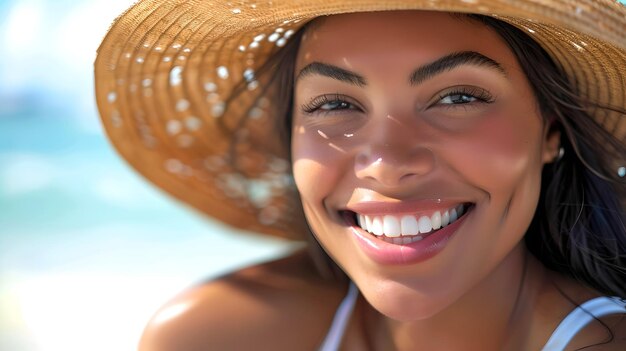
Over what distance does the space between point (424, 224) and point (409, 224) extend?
3cm

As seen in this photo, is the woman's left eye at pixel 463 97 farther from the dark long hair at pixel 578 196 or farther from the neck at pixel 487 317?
the neck at pixel 487 317

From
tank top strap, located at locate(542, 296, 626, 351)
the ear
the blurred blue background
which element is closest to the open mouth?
the ear

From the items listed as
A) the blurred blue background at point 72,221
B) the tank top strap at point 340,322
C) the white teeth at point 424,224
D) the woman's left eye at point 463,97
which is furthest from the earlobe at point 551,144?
the blurred blue background at point 72,221

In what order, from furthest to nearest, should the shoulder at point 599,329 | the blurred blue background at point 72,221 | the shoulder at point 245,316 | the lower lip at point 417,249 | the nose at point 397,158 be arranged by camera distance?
the blurred blue background at point 72,221
the shoulder at point 245,316
the shoulder at point 599,329
the lower lip at point 417,249
the nose at point 397,158

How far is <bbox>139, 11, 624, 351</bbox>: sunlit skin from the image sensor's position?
1.50 metres

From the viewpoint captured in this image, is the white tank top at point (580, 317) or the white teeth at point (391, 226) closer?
the white teeth at point (391, 226)

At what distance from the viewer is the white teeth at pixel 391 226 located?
5.12 ft

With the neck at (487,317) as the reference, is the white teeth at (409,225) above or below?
above

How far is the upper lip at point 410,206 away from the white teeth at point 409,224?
0.01m

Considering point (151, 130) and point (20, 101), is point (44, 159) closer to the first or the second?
point (20, 101)

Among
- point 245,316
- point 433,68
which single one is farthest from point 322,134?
point 245,316

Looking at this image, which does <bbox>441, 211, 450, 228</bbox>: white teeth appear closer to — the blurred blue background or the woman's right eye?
the woman's right eye

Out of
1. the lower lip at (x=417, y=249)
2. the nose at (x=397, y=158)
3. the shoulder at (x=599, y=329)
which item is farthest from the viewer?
the shoulder at (x=599, y=329)

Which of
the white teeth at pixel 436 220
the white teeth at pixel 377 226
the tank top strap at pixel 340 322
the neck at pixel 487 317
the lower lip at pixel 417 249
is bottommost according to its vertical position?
the tank top strap at pixel 340 322
